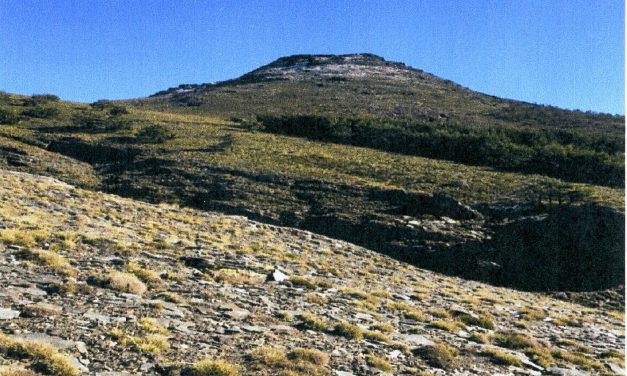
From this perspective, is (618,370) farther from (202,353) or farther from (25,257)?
(25,257)

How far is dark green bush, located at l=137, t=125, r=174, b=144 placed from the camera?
54469 millimetres

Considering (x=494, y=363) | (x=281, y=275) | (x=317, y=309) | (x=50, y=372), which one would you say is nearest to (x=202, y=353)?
(x=50, y=372)

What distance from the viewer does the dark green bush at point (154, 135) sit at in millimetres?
54469

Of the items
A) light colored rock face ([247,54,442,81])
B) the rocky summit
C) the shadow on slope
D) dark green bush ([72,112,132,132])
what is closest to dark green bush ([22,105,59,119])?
the rocky summit

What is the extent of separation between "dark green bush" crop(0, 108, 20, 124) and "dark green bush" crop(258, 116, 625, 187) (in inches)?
1201

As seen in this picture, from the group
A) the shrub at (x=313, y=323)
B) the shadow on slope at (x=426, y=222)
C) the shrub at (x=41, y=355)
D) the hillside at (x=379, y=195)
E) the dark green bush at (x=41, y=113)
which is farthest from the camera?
the dark green bush at (x=41, y=113)

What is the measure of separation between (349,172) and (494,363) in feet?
112

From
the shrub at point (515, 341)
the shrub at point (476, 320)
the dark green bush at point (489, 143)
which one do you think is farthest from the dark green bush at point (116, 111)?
the shrub at point (515, 341)

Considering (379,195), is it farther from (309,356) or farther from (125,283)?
(309,356)

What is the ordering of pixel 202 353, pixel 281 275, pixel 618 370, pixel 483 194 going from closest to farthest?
pixel 202 353, pixel 618 370, pixel 281 275, pixel 483 194

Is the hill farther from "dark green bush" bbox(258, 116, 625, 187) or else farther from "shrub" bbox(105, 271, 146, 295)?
"shrub" bbox(105, 271, 146, 295)

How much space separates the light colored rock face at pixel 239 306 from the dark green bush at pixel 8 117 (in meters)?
40.8

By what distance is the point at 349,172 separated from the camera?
45531 mm

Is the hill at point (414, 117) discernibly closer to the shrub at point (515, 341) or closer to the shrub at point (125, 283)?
the shrub at point (515, 341)
